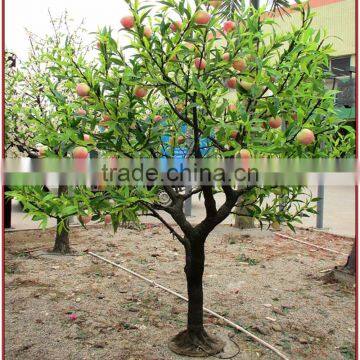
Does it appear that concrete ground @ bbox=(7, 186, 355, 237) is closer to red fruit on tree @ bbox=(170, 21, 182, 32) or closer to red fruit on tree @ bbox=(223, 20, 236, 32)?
red fruit on tree @ bbox=(223, 20, 236, 32)

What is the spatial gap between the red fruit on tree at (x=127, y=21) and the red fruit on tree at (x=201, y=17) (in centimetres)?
33

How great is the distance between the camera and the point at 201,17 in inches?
85.2

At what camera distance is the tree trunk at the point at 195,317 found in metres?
3.10

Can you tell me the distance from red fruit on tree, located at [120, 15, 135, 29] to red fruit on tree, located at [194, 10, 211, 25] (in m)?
0.33

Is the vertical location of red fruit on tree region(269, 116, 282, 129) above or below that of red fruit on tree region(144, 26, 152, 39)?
below

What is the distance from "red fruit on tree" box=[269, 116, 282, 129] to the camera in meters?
2.47

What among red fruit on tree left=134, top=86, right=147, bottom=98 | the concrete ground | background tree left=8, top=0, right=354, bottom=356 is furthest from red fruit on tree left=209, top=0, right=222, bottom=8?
the concrete ground

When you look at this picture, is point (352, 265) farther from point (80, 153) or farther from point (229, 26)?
point (80, 153)

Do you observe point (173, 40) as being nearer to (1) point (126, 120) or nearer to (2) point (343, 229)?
(1) point (126, 120)

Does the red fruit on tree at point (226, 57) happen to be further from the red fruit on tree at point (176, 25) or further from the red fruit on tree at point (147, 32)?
the red fruit on tree at point (147, 32)

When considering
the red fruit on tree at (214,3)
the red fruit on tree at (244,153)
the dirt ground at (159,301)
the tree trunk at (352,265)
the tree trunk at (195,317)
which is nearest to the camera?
the red fruit on tree at (244,153)

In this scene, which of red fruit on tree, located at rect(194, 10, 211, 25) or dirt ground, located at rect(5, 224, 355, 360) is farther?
dirt ground, located at rect(5, 224, 355, 360)

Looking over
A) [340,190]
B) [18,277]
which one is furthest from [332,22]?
[18,277]

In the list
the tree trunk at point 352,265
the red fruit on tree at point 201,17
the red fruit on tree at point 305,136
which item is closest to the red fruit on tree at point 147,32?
the red fruit on tree at point 201,17
